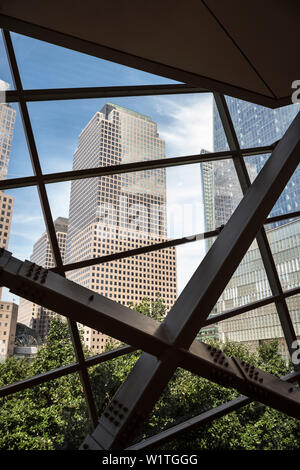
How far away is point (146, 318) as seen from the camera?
7137 millimetres

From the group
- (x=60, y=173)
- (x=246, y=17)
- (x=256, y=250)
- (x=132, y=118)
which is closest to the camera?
(x=246, y=17)

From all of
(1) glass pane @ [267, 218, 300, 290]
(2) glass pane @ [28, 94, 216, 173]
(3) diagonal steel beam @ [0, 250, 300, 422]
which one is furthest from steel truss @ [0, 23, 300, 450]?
(1) glass pane @ [267, 218, 300, 290]

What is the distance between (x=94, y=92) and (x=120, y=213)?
4030 millimetres

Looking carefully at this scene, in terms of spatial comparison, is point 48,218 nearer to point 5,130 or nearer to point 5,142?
→ point 5,142

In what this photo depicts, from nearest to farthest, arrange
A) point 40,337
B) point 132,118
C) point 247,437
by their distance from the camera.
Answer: point 40,337 → point 132,118 → point 247,437

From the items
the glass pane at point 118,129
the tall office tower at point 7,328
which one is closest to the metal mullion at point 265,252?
the glass pane at point 118,129

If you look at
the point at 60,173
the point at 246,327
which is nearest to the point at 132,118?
the point at 60,173

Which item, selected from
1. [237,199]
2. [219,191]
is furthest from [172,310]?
[237,199]

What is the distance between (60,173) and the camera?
35.7 ft

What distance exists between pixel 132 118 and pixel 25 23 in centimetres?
570

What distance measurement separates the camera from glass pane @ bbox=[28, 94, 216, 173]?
11.1 meters

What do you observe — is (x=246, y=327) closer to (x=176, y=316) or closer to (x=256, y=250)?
(x=256, y=250)

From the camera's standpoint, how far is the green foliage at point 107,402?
1199 centimetres

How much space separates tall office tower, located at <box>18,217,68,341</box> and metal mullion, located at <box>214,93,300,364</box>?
6.85 meters
